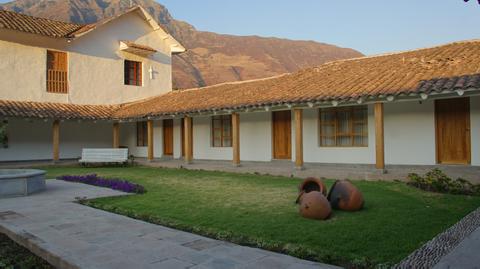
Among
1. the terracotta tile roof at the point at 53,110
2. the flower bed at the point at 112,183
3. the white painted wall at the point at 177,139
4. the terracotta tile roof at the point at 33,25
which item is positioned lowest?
the flower bed at the point at 112,183

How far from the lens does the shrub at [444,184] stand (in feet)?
26.6

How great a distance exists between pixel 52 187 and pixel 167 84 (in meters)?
13.9

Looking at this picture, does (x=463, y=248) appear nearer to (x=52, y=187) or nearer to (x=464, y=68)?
(x=464, y=68)

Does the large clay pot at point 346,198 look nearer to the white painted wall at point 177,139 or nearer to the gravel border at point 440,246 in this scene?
the gravel border at point 440,246

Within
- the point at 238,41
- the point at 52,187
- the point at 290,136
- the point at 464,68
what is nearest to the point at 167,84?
the point at 290,136

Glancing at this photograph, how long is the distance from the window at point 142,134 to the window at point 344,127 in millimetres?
10415

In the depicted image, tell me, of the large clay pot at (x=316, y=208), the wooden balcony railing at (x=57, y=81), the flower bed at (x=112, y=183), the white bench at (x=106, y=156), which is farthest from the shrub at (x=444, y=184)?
the wooden balcony railing at (x=57, y=81)

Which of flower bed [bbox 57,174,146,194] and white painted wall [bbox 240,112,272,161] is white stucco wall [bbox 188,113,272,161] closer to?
white painted wall [bbox 240,112,272,161]

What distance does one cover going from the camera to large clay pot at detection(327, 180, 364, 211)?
6.41 meters

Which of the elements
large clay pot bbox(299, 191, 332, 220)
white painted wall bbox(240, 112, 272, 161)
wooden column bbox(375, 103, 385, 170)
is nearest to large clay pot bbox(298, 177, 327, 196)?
large clay pot bbox(299, 191, 332, 220)

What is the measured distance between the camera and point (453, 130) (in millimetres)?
11312

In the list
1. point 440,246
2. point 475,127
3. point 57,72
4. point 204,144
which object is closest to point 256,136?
point 204,144

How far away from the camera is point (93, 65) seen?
66.6 ft

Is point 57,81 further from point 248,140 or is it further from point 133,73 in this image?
point 248,140
